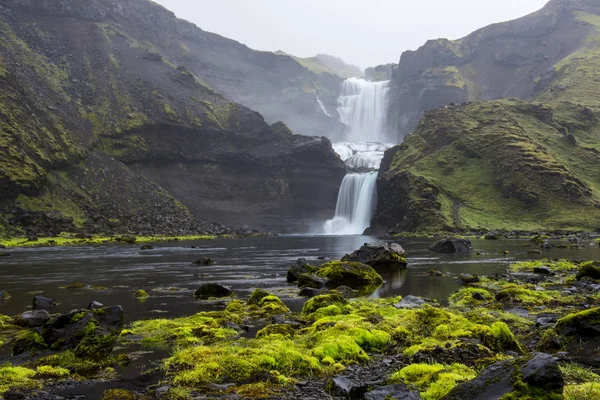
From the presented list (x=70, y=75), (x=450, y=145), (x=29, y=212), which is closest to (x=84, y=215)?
(x=29, y=212)

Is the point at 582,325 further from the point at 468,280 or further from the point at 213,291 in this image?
the point at 213,291

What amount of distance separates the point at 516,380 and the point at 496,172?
5328 inches

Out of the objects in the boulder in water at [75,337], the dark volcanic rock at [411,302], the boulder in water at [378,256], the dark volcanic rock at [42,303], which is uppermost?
the boulder in water at [75,337]

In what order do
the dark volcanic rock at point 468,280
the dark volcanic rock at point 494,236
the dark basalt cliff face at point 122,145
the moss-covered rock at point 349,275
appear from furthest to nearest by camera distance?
the dark basalt cliff face at point 122,145, the dark volcanic rock at point 494,236, the moss-covered rock at point 349,275, the dark volcanic rock at point 468,280

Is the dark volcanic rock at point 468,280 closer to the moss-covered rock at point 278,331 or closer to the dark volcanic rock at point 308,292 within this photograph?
the dark volcanic rock at point 308,292

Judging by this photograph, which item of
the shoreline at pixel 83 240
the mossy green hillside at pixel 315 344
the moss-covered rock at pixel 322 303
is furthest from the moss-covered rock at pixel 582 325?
the shoreline at pixel 83 240

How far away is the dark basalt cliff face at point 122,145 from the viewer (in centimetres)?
11644

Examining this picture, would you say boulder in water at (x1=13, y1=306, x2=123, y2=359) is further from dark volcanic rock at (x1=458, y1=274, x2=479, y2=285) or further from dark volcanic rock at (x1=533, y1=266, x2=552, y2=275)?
dark volcanic rock at (x1=533, y1=266, x2=552, y2=275)

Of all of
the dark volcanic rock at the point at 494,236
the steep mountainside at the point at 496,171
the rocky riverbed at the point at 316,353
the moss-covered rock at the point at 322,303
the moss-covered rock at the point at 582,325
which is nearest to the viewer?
the rocky riverbed at the point at 316,353

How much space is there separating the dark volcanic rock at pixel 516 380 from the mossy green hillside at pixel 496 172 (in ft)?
347

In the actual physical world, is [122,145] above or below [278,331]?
above

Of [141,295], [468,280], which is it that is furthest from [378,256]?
[141,295]

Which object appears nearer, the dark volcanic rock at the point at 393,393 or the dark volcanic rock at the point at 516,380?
the dark volcanic rock at the point at 516,380

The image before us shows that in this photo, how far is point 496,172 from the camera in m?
132
